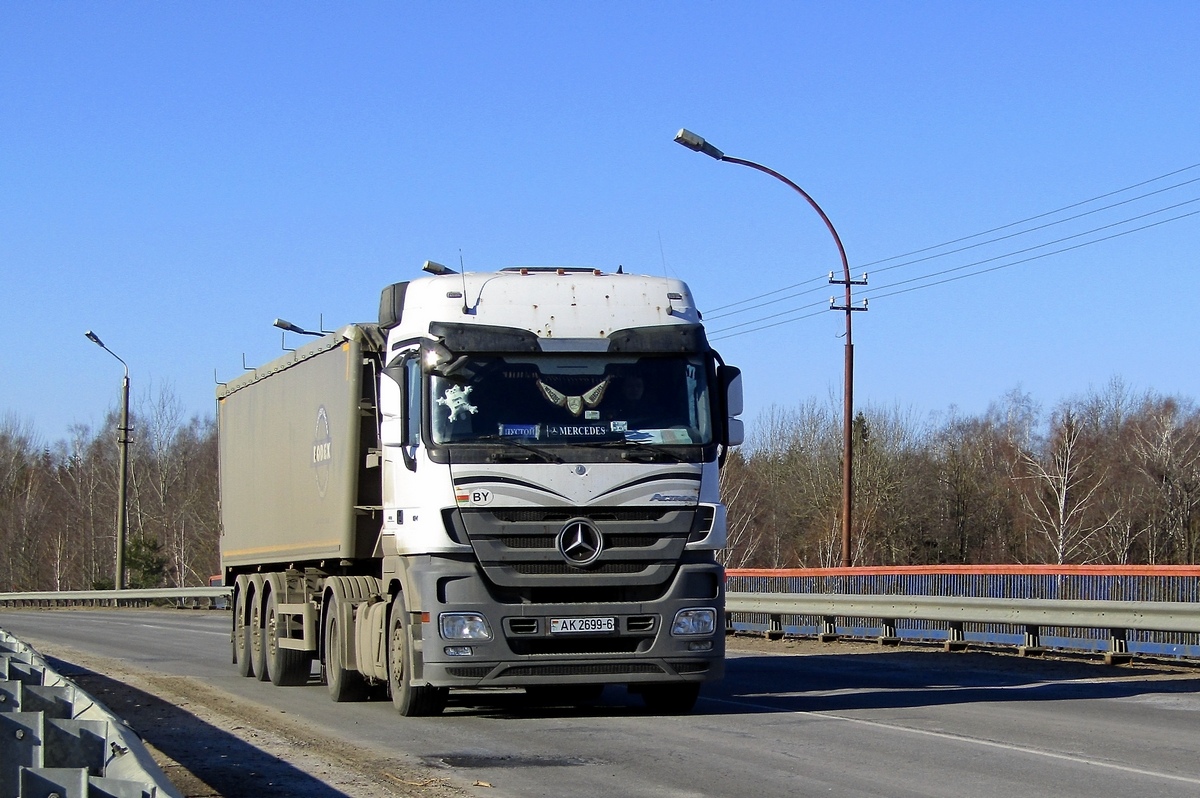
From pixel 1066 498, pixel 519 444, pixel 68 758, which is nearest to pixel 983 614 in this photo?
pixel 519 444

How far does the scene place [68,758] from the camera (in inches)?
210

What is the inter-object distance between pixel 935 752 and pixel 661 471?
3149 mm

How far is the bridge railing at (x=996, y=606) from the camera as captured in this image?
1648 centimetres

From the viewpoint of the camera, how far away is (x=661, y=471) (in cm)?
1175

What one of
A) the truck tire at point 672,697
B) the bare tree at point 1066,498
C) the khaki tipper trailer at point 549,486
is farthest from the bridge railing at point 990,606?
the bare tree at point 1066,498

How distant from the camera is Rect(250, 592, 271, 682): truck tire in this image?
17203 mm

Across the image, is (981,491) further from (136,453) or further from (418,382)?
(418,382)

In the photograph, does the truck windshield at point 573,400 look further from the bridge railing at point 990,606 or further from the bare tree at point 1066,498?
the bare tree at point 1066,498

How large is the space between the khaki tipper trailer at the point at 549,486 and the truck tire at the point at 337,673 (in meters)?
0.90

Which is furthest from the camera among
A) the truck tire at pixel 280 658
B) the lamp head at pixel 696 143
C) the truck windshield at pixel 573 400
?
the lamp head at pixel 696 143

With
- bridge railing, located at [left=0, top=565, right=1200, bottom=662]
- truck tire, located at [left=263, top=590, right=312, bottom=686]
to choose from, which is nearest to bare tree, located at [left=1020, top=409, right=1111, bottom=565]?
bridge railing, located at [left=0, top=565, right=1200, bottom=662]

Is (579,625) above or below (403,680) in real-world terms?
above

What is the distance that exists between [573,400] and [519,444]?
0.58 metres

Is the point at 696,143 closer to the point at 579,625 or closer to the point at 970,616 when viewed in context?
the point at 970,616
